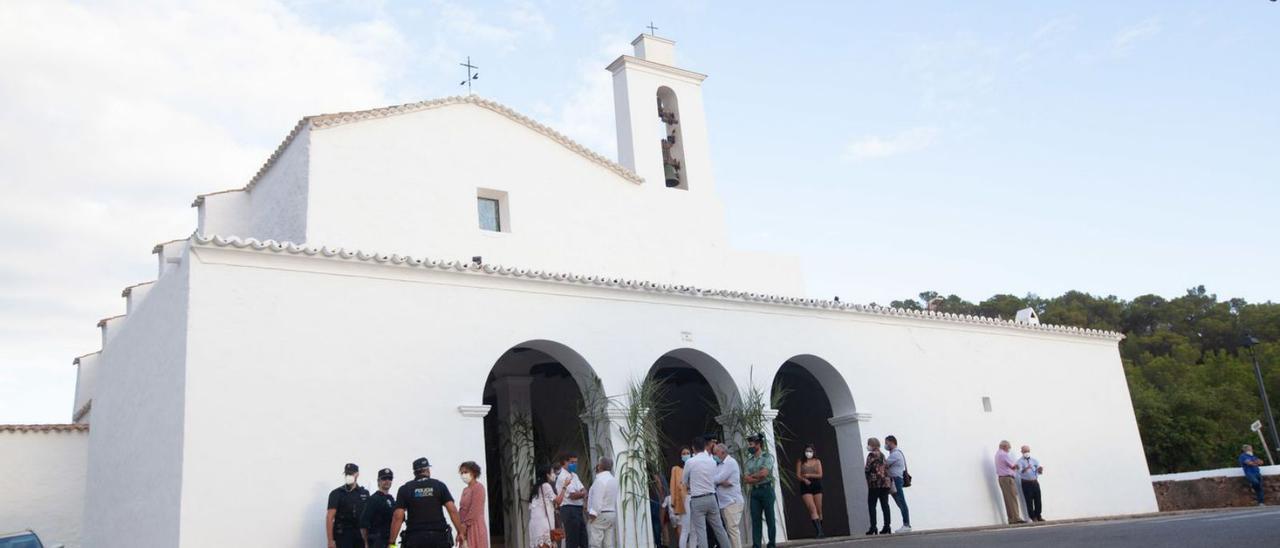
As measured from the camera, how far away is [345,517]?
8828mm

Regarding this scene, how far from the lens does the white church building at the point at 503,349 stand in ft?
30.8

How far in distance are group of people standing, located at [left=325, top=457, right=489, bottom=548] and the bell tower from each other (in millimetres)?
9142

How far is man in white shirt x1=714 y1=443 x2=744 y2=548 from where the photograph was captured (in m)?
9.77

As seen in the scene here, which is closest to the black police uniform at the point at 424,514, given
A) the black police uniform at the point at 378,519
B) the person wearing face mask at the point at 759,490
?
the black police uniform at the point at 378,519

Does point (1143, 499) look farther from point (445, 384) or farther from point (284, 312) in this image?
point (284, 312)

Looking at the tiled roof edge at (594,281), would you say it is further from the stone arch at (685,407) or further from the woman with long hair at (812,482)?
the stone arch at (685,407)

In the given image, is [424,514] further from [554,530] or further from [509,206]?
[509,206]

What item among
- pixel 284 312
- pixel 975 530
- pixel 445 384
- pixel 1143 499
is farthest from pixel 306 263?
pixel 1143 499

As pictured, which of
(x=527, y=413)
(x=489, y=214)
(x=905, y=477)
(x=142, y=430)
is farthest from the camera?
(x=489, y=214)

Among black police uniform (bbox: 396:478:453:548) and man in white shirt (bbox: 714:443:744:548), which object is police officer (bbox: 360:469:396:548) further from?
man in white shirt (bbox: 714:443:744:548)

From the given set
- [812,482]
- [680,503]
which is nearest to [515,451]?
[680,503]

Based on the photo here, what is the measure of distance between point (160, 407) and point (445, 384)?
2.80 metres

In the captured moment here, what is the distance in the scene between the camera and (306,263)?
9.99 meters

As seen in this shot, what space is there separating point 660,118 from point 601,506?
10.1 meters
